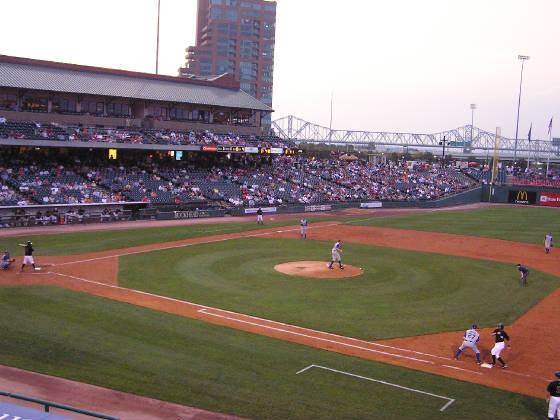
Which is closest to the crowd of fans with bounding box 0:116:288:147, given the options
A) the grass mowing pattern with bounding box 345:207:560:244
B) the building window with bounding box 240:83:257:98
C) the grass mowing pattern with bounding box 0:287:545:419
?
the grass mowing pattern with bounding box 345:207:560:244

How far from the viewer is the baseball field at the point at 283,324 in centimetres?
1297

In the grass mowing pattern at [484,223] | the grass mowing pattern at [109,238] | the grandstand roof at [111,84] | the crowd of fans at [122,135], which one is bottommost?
the grass mowing pattern at [109,238]

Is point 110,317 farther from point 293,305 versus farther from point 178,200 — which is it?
point 178,200

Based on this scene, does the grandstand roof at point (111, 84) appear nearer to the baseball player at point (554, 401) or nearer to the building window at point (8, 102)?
the building window at point (8, 102)

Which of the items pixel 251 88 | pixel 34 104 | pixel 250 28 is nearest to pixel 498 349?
pixel 34 104

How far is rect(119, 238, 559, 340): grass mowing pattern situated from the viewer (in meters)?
19.4

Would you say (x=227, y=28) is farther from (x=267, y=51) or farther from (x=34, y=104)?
(x=34, y=104)

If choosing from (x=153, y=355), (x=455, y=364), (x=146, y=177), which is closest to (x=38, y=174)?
(x=146, y=177)

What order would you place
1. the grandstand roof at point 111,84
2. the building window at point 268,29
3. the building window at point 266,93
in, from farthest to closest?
the building window at point 266,93
the building window at point 268,29
the grandstand roof at point 111,84

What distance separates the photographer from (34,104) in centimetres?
5025

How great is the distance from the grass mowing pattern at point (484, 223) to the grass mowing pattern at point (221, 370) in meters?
30.3

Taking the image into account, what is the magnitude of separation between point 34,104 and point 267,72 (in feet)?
321

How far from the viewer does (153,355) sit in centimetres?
1506

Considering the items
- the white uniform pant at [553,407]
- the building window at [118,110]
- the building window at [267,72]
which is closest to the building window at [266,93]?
the building window at [267,72]
